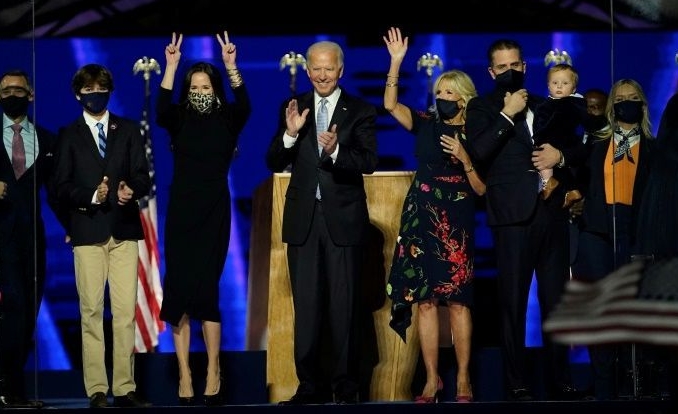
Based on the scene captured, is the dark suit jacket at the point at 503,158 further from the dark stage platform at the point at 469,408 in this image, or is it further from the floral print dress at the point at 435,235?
the dark stage platform at the point at 469,408

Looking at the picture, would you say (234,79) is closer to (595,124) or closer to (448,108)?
(448,108)

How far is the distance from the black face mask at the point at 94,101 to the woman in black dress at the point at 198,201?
0.86 feet

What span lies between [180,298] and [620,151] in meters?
2.14

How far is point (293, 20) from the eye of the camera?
26.2ft

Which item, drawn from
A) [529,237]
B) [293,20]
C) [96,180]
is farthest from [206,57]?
[529,237]

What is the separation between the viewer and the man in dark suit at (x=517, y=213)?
627cm

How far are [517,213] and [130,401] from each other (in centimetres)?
190

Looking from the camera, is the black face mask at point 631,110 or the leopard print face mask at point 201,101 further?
the black face mask at point 631,110

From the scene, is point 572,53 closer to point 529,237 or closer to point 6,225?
point 529,237

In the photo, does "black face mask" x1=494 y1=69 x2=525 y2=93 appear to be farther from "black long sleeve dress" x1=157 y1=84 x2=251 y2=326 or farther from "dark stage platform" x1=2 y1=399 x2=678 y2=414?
"dark stage platform" x1=2 y1=399 x2=678 y2=414

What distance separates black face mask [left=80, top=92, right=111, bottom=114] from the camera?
6.47 m

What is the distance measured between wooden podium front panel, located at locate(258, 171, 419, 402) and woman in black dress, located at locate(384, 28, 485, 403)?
1.05 feet

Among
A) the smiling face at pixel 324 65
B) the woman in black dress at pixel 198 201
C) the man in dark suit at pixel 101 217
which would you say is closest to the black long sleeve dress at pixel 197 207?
the woman in black dress at pixel 198 201

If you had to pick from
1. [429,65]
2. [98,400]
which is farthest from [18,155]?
[429,65]
